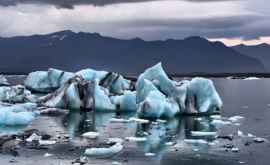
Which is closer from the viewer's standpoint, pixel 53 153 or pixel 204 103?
pixel 53 153

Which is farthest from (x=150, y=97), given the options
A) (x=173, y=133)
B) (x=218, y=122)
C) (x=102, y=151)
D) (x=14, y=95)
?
(x=14, y=95)

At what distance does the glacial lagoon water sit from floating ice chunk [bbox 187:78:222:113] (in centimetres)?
94

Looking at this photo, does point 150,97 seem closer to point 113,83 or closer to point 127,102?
point 127,102

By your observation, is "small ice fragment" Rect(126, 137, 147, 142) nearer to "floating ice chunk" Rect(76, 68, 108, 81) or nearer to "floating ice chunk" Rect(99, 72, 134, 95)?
"floating ice chunk" Rect(99, 72, 134, 95)

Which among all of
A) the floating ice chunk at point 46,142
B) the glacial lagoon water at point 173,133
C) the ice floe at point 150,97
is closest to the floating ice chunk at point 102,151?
the glacial lagoon water at point 173,133

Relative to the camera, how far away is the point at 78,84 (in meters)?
36.8

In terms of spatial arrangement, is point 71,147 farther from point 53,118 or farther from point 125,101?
point 125,101

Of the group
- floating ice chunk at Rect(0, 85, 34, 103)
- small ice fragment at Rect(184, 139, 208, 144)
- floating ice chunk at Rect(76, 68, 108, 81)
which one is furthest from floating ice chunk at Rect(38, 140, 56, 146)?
floating ice chunk at Rect(76, 68, 108, 81)

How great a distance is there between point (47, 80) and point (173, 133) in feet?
90.8

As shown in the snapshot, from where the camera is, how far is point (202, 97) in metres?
34.3

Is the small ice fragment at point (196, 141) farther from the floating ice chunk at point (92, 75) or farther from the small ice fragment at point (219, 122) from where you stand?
the floating ice chunk at point (92, 75)

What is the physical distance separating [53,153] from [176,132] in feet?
25.7

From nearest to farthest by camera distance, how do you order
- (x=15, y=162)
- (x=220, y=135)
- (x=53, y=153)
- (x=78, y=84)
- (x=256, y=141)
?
(x=15, y=162)
(x=53, y=153)
(x=256, y=141)
(x=220, y=135)
(x=78, y=84)

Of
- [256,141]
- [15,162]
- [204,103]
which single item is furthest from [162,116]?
[15,162]
